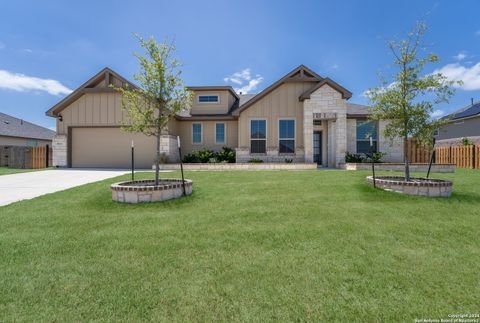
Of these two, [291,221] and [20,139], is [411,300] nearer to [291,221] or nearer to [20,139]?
[291,221]

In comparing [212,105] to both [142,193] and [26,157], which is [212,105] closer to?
[142,193]

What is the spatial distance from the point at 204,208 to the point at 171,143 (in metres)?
11.6

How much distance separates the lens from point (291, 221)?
4.79 meters

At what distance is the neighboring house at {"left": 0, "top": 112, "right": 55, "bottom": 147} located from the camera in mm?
24047

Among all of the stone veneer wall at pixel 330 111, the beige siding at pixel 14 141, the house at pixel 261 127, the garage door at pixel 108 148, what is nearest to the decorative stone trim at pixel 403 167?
the stone veneer wall at pixel 330 111

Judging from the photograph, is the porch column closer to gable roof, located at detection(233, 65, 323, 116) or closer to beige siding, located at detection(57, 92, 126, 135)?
gable roof, located at detection(233, 65, 323, 116)

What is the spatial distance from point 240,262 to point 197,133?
1545cm

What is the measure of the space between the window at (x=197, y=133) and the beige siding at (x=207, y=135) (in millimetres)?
218

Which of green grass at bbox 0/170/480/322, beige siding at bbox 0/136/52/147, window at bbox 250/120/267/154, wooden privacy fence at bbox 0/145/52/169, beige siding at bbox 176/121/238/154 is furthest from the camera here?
beige siding at bbox 0/136/52/147

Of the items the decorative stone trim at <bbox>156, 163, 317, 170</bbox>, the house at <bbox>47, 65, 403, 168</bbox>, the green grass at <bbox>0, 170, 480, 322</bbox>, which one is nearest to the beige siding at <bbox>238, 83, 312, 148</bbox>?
the house at <bbox>47, 65, 403, 168</bbox>

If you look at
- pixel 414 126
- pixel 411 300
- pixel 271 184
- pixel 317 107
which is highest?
pixel 317 107

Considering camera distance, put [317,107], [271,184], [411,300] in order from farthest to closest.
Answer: [317,107] < [271,184] < [411,300]

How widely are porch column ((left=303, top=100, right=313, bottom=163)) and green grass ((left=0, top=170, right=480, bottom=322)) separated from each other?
9.94m

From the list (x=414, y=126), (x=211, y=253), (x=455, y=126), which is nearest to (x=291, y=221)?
(x=211, y=253)
